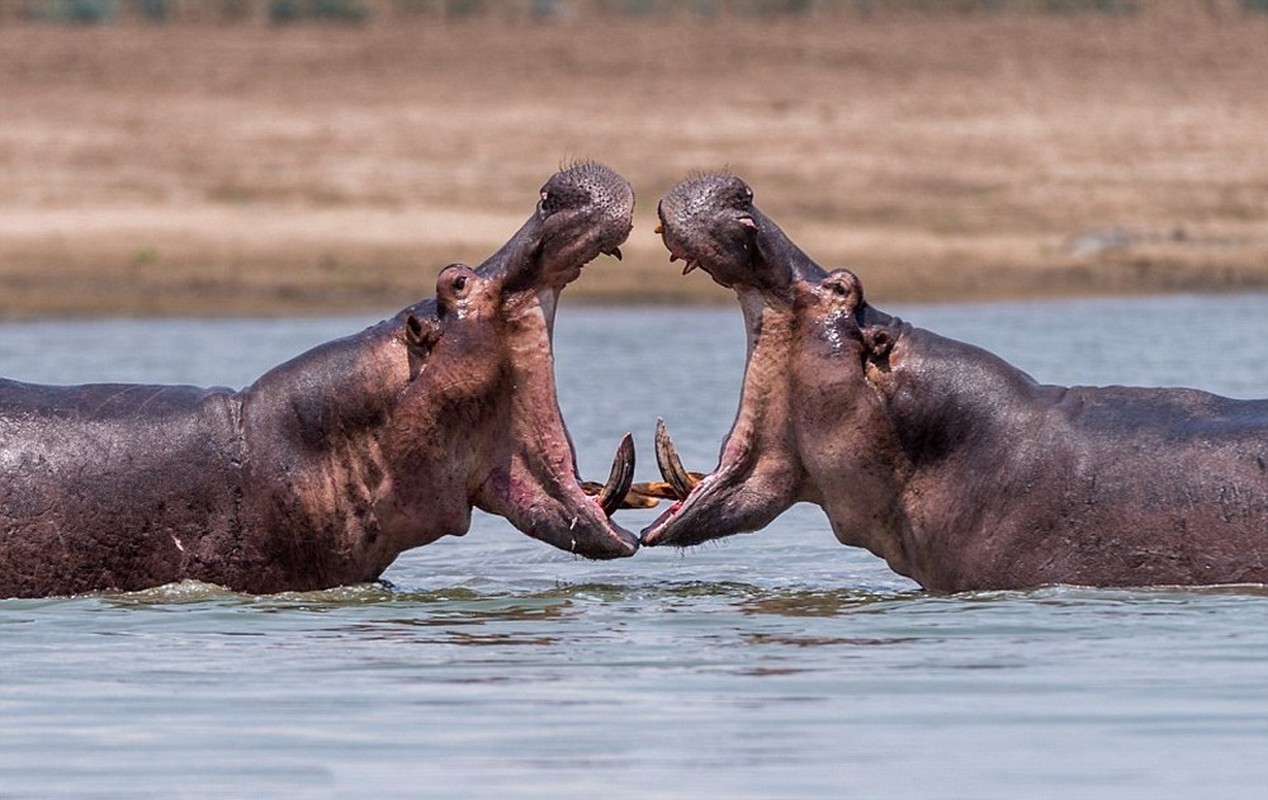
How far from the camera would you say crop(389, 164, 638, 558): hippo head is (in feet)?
25.7

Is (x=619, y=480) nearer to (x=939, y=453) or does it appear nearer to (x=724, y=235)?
(x=724, y=235)

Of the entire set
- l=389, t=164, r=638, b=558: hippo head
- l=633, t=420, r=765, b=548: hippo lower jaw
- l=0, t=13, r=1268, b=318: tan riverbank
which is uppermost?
l=0, t=13, r=1268, b=318: tan riverbank

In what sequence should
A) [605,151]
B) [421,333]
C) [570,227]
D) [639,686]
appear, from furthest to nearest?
[605,151]
[421,333]
[570,227]
[639,686]

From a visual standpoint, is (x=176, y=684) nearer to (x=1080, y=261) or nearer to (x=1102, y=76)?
(x=1080, y=261)

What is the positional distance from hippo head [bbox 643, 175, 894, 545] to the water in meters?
0.36

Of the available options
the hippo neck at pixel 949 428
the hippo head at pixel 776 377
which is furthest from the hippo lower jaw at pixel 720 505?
the hippo neck at pixel 949 428

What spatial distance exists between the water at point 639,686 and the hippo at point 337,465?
14cm

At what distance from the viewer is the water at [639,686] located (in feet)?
19.0

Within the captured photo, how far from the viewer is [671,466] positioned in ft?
26.5

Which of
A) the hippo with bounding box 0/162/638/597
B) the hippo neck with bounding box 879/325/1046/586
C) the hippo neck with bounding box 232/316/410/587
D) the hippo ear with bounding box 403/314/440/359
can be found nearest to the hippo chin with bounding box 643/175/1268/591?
the hippo neck with bounding box 879/325/1046/586

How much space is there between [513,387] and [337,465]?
1.97 ft

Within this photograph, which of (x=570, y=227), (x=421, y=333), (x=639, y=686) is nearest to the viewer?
(x=639, y=686)

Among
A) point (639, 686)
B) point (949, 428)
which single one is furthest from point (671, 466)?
point (639, 686)

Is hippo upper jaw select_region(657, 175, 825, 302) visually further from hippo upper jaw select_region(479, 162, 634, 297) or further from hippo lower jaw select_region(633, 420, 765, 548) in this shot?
hippo lower jaw select_region(633, 420, 765, 548)
